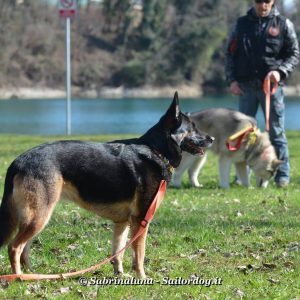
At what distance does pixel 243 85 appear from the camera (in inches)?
453

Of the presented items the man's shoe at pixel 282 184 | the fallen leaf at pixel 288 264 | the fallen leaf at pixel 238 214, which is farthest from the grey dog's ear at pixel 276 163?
the fallen leaf at pixel 288 264

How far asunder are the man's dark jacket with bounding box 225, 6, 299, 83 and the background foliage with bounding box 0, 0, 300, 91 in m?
74.5

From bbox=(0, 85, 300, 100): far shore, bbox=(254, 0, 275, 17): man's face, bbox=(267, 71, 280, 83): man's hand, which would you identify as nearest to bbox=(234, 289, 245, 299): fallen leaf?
bbox=(267, 71, 280, 83): man's hand

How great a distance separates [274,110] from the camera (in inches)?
445

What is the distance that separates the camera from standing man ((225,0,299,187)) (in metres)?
11.0

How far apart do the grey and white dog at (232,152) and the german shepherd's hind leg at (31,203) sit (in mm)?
Result: 6094

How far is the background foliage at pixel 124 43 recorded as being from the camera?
90.9m

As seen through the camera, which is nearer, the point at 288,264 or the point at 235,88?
the point at 288,264

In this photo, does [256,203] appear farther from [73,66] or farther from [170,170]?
[73,66]

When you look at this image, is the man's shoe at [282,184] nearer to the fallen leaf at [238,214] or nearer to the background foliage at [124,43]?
the fallen leaf at [238,214]

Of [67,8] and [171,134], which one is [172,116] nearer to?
[171,134]

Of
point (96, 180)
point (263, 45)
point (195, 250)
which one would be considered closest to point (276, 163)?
point (263, 45)

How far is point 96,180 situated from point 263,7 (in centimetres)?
613

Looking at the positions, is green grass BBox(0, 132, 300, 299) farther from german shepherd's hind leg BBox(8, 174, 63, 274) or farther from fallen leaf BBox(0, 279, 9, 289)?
german shepherd's hind leg BBox(8, 174, 63, 274)
